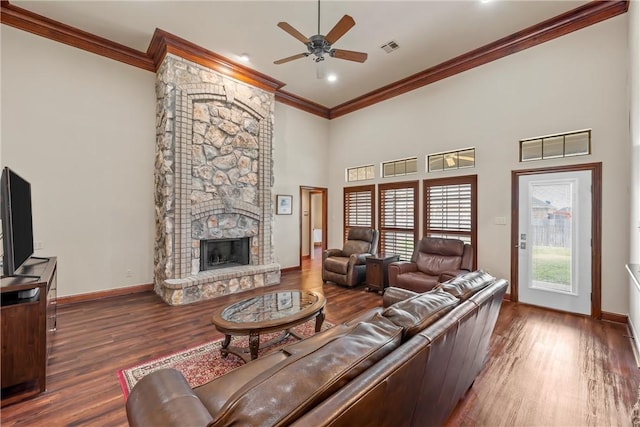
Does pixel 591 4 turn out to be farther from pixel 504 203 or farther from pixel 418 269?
pixel 418 269

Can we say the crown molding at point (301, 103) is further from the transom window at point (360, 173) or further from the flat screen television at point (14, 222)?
the flat screen television at point (14, 222)

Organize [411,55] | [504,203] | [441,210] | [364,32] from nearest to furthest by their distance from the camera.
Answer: [364,32]
[504,203]
[411,55]
[441,210]

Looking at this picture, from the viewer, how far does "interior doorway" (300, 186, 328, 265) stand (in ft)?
23.6

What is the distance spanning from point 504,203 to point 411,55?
9.48 feet

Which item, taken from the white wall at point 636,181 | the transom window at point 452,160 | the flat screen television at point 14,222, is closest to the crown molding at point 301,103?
the transom window at point 452,160

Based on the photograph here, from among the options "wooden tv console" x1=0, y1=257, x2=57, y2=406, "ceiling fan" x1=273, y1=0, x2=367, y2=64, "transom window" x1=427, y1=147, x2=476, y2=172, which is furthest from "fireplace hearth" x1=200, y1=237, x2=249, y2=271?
"transom window" x1=427, y1=147, x2=476, y2=172

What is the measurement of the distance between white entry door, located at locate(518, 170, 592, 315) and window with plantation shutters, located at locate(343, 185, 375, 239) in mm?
2859

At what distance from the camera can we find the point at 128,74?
4551 mm

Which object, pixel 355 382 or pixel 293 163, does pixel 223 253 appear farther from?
pixel 355 382

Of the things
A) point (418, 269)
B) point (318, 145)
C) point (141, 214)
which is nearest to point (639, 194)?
point (418, 269)

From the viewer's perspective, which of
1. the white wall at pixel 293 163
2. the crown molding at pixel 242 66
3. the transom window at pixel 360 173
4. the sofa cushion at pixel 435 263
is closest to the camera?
the crown molding at pixel 242 66

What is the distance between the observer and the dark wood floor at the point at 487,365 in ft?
6.24

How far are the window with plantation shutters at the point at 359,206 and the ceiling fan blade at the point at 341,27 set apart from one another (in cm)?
358

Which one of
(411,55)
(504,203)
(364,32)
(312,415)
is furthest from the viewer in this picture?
(411,55)
